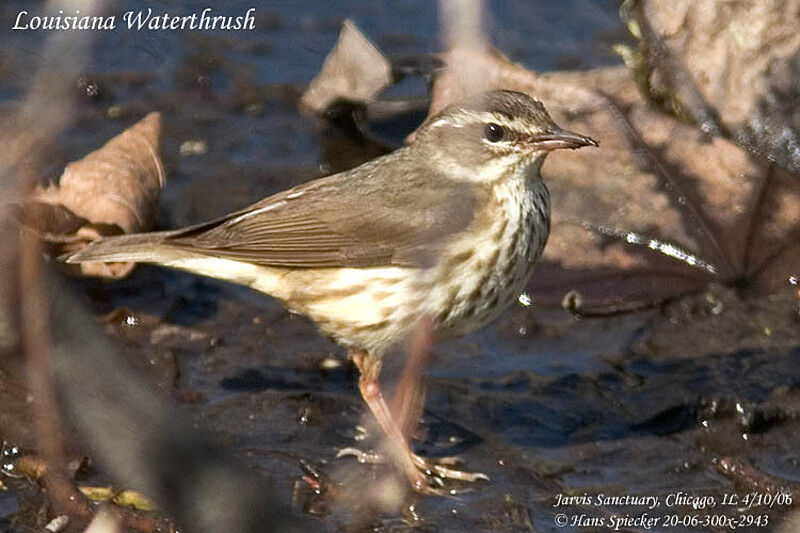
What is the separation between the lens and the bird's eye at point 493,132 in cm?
618

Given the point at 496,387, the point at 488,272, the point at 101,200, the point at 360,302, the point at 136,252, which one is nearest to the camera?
the point at 488,272

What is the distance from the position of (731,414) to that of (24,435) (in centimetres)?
311

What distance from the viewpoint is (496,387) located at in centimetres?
673

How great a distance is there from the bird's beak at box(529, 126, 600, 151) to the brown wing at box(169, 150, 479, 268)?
1.18ft

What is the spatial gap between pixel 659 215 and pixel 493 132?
60.5 inches

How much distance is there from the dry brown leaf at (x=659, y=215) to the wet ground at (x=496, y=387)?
152 millimetres

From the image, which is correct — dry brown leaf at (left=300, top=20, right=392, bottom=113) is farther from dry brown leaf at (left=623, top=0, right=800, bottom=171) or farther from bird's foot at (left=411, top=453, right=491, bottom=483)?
bird's foot at (left=411, top=453, right=491, bottom=483)

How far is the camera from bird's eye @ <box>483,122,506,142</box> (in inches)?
243

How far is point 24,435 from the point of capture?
6.02 metres

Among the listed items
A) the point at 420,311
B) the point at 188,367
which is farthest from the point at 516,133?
the point at 188,367

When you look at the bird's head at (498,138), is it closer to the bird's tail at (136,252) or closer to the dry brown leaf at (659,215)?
the dry brown leaf at (659,215)

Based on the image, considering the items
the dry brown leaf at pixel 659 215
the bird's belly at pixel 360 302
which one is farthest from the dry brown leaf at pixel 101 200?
the dry brown leaf at pixel 659 215

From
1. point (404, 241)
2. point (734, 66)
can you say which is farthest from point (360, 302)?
point (734, 66)

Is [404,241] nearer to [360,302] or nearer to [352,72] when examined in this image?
[360,302]
